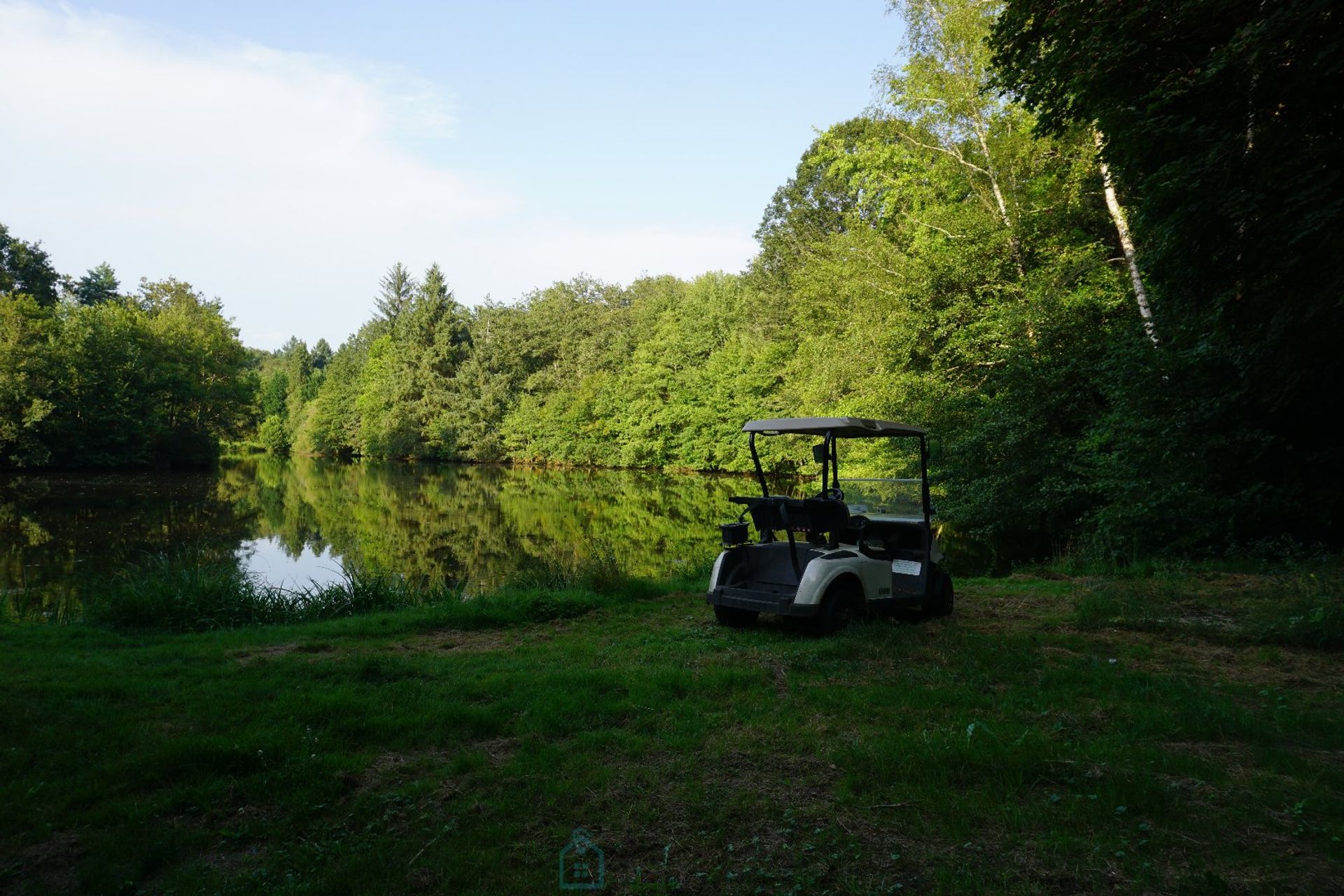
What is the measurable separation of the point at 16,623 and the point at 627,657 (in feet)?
20.7

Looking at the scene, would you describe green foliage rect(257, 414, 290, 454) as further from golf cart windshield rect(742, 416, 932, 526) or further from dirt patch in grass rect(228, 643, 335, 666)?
golf cart windshield rect(742, 416, 932, 526)

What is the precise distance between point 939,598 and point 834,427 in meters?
2.15

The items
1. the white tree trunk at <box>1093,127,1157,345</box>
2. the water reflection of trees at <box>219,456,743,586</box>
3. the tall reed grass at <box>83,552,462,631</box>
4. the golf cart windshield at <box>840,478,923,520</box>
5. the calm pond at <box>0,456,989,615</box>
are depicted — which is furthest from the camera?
the water reflection of trees at <box>219,456,743,586</box>

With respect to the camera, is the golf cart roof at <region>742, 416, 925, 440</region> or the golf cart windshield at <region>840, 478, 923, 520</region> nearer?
the golf cart roof at <region>742, 416, 925, 440</region>

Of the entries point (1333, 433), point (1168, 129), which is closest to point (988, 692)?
point (1168, 129)

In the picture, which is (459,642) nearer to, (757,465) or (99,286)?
(757,465)

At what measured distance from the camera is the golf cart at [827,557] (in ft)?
21.8

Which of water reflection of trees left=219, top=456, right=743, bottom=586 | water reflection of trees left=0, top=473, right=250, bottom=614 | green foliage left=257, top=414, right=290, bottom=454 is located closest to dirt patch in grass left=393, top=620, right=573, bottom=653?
water reflection of trees left=0, top=473, right=250, bottom=614

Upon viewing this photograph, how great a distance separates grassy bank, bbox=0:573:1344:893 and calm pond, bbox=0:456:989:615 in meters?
6.55

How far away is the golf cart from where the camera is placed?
6645 millimetres

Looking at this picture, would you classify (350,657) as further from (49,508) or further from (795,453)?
(795,453)

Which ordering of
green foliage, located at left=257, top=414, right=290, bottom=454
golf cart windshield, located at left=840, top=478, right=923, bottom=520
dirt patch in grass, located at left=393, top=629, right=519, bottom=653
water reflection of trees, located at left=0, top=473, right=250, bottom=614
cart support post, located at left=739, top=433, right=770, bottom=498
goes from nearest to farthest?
dirt patch in grass, located at left=393, top=629, right=519, bottom=653 → cart support post, located at left=739, top=433, right=770, bottom=498 → golf cart windshield, located at left=840, top=478, right=923, bottom=520 → water reflection of trees, located at left=0, top=473, right=250, bottom=614 → green foliage, located at left=257, top=414, right=290, bottom=454

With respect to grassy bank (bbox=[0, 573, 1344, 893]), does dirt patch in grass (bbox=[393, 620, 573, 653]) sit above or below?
below

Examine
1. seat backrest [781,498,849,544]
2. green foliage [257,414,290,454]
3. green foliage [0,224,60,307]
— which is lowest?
seat backrest [781,498,849,544]
